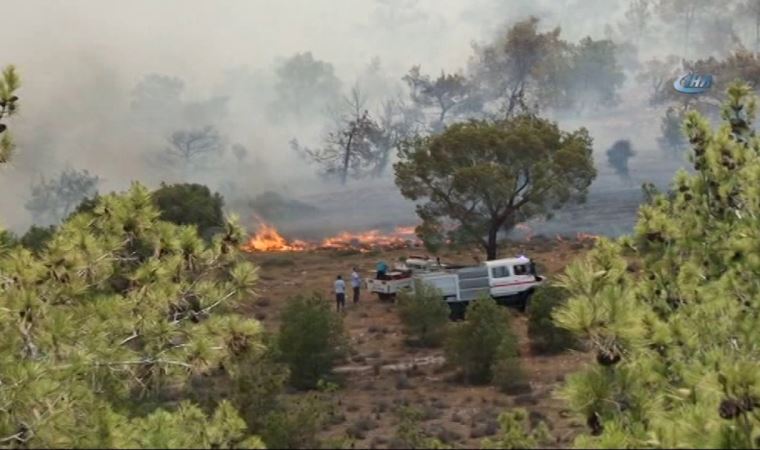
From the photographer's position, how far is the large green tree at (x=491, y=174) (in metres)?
33.5

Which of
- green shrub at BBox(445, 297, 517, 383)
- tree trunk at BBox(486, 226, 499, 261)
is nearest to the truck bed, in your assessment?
green shrub at BBox(445, 297, 517, 383)

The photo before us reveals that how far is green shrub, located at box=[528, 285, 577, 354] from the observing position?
23141mm

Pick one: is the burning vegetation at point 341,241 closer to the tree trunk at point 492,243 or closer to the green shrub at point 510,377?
the tree trunk at point 492,243

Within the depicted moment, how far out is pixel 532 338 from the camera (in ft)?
78.2

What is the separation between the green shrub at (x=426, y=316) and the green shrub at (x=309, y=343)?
3.57 m

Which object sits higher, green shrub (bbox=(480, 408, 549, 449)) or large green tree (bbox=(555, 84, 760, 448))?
large green tree (bbox=(555, 84, 760, 448))

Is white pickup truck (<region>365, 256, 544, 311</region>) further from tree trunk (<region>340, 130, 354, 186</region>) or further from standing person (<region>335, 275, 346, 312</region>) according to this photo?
tree trunk (<region>340, 130, 354, 186</region>)

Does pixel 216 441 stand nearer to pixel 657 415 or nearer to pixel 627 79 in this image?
pixel 657 415

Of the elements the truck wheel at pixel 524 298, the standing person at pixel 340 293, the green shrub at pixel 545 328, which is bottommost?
the green shrub at pixel 545 328

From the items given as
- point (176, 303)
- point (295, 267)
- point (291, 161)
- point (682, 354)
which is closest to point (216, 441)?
point (176, 303)

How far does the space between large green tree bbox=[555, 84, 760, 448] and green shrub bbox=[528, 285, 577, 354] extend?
48.9ft

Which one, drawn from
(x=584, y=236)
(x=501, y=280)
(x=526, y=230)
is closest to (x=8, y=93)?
(x=501, y=280)

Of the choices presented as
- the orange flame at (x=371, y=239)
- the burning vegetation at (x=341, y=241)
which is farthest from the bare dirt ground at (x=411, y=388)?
the orange flame at (x=371, y=239)

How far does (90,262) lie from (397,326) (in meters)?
21.7
